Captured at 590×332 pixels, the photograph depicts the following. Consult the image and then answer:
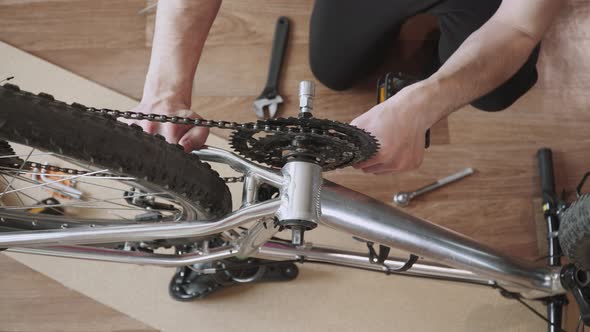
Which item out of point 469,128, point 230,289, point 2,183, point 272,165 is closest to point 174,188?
point 272,165

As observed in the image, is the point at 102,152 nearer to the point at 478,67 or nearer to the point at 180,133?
the point at 180,133

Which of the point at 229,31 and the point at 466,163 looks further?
the point at 229,31

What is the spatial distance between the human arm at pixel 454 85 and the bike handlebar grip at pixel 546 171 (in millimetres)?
403

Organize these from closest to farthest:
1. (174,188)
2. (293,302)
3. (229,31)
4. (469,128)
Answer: (174,188) < (293,302) < (469,128) < (229,31)

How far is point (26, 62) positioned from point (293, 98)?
0.66 meters

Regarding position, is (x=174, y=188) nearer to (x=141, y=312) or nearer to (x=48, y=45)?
(x=141, y=312)

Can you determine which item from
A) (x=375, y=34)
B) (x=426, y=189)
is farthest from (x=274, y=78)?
(x=426, y=189)

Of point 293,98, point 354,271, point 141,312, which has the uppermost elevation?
point 293,98

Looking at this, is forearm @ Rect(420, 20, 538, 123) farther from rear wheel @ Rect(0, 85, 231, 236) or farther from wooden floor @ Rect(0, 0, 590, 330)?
wooden floor @ Rect(0, 0, 590, 330)

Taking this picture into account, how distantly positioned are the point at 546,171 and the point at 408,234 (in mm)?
557

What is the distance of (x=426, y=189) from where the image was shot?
1.07 m

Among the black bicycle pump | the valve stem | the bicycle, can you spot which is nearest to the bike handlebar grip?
the black bicycle pump

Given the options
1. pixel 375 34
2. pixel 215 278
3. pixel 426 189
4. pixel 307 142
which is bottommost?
pixel 215 278

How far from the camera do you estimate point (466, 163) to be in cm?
111
